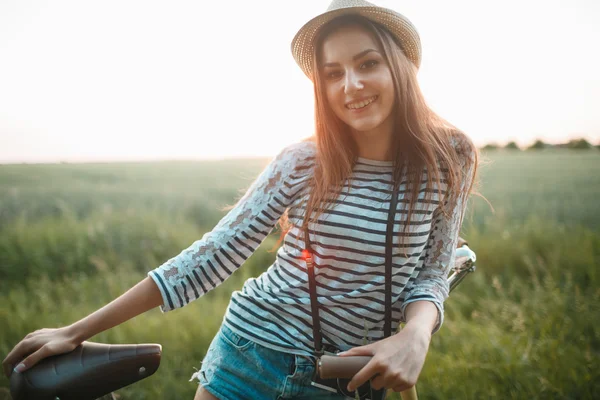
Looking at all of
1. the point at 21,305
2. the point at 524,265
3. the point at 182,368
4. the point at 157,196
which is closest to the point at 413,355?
the point at 182,368

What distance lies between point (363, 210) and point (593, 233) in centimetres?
515

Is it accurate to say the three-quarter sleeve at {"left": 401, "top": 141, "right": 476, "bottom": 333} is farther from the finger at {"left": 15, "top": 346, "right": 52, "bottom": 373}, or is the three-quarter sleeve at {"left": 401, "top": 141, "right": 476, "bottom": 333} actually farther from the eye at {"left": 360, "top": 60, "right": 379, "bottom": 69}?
the finger at {"left": 15, "top": 346, "right": 52, "bottom": 373}

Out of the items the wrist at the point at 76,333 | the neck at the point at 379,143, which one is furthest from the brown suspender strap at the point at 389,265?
the wrist at the point at 76,333

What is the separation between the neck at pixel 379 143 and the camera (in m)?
1.50

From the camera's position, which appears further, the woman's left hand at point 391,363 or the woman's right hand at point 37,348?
the woman's right hand at point 37,348

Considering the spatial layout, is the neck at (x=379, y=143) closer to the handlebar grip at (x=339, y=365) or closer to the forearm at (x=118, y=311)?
the handlebar grip at (x=339, y=365)

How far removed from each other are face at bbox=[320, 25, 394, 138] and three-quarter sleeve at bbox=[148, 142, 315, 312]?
249 millimetres

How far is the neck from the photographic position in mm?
1495

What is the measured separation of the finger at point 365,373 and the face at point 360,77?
797 mm

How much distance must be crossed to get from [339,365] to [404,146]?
0.86 meters

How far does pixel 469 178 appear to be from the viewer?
144 cm

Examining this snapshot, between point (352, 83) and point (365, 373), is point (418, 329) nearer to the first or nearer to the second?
point (365, 373)

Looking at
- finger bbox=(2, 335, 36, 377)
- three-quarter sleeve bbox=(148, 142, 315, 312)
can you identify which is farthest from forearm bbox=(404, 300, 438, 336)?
finger bbox=(2, 335, 36, 377)

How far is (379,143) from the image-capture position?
1495 millimetres
